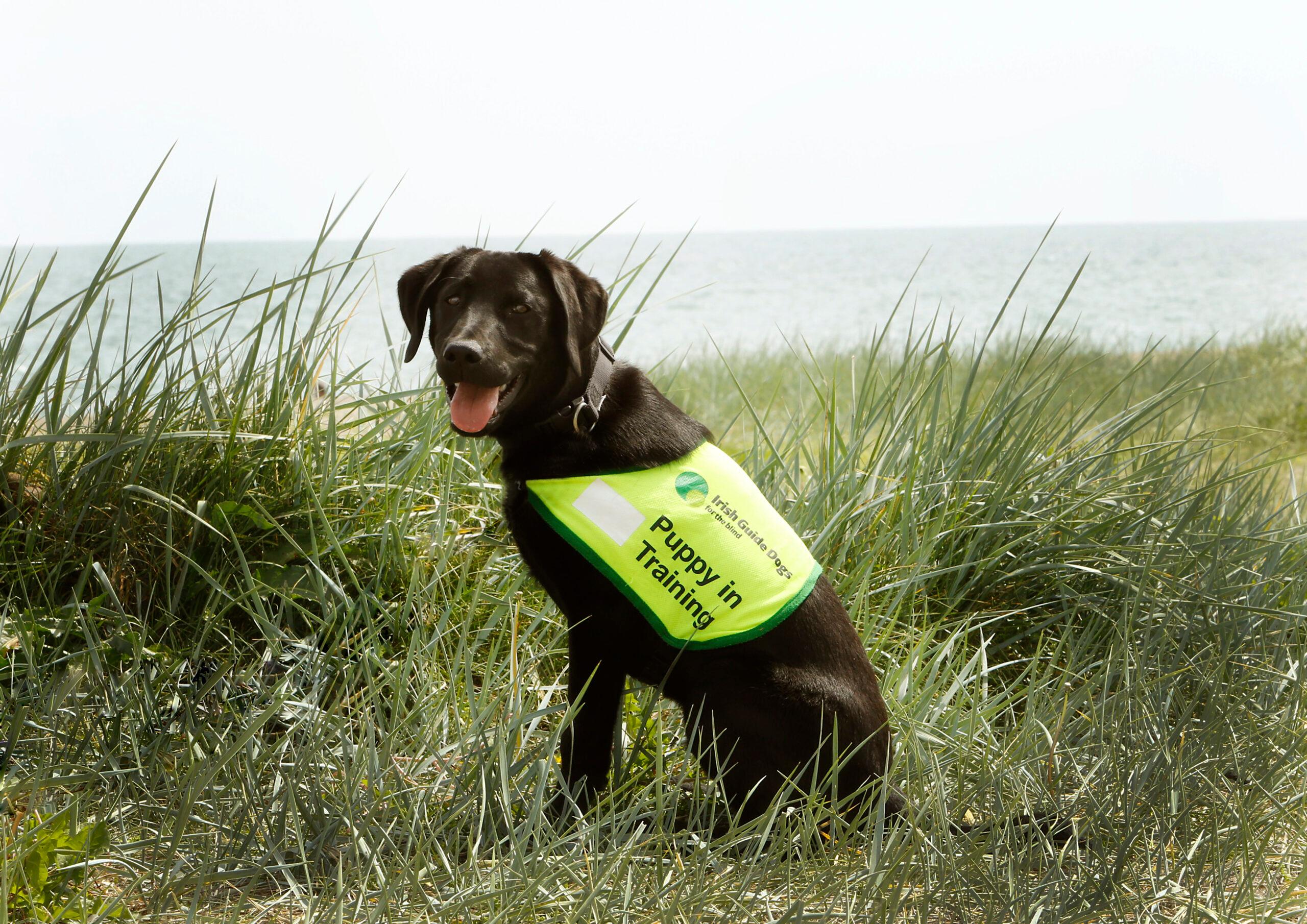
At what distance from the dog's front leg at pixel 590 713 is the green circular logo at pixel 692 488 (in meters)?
0.36

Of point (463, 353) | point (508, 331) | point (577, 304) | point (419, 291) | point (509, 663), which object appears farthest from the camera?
point (509, 663)

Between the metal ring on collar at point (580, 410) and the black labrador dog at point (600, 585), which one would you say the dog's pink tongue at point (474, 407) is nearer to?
the black labrador dog at point (600, 585)

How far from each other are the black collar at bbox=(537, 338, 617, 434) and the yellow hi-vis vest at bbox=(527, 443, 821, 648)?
0.44 ft

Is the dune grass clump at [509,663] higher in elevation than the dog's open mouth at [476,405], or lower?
lower

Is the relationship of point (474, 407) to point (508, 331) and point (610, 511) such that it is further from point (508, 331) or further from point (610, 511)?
point (610, 511)

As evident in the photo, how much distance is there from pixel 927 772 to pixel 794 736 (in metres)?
0.42

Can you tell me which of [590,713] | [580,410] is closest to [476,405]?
[580,410]

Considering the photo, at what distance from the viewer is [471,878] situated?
6.50 ft

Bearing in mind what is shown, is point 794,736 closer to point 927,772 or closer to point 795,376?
point 927,772

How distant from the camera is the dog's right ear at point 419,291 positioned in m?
2.40

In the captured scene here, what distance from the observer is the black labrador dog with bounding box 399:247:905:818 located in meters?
2.21

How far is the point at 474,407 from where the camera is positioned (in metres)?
2.19

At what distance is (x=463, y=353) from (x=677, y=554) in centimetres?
66

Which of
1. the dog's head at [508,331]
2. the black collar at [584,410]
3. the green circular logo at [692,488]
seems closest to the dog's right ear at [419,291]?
the dog's head at [508,331]
